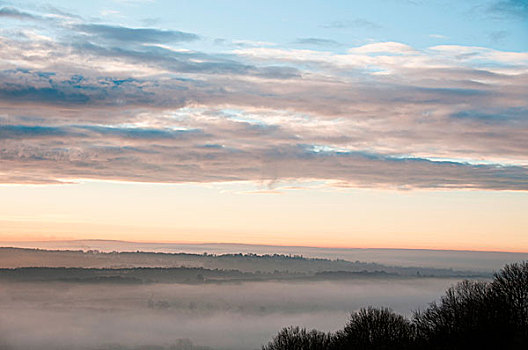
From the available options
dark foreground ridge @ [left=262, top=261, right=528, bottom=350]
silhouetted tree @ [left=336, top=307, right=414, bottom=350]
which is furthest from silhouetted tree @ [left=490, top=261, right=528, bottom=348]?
silhouetted tree @ [left=336, top=307, right=414, bottom=350]

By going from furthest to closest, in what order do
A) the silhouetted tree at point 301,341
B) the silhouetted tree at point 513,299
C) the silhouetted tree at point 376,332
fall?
the silhouetted tree at point 301,341
the silhouetted tree at point 376,332
the silhouetted tree at point 513,299

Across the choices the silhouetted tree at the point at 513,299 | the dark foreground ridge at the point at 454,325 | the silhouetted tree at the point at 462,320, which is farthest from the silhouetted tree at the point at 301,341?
the silhouetted tree at the point at 513,299

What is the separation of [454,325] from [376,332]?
16.6 metres

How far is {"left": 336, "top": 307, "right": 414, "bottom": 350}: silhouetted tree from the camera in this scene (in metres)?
78.8

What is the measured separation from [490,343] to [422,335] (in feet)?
55.5

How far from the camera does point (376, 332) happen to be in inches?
3268

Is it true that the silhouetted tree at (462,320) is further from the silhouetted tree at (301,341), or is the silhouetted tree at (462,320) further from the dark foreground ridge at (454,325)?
the silhouetted tree at (301,341)

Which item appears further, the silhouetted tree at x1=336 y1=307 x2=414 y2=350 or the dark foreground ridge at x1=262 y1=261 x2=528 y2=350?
the silhouetted tree at x1=336 y1=307 x2=414 y2=350

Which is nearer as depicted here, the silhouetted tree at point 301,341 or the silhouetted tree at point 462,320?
the silhouetted tree at point 462,320

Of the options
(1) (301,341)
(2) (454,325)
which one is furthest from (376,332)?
(2) (454,325)

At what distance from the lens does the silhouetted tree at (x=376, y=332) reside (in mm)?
78750

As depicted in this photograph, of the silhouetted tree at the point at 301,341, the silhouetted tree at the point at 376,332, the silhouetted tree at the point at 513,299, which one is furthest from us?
the silhouetted tree at the point at 301,341

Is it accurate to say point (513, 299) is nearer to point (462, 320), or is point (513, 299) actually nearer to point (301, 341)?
point (462, 320)

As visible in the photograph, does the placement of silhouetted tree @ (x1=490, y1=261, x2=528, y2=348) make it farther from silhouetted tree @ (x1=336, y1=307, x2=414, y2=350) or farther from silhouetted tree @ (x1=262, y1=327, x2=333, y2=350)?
silhouetted tree @ (x1=262, y1=327, x2=333, y2=350)
